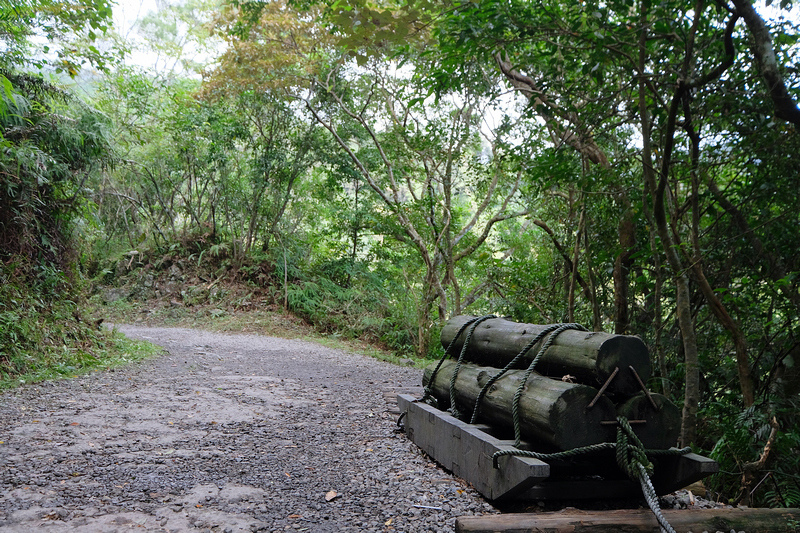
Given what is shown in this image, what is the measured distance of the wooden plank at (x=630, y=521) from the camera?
8.30ft

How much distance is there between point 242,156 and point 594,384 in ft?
51.7

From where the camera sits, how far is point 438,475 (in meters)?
3.66

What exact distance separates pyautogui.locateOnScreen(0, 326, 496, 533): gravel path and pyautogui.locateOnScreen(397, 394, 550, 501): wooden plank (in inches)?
3.9

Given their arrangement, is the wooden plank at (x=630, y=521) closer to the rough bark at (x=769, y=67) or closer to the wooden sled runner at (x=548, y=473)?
the wooden sled runner at (x=548, y=473)

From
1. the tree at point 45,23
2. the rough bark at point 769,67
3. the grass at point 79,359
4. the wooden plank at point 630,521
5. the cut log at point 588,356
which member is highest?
the tree at point 45,23

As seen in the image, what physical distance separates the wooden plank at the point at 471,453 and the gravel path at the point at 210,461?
0.32 ft

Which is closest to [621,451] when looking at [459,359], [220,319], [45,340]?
[459,359]

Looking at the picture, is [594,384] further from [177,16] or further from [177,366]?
[177,16]

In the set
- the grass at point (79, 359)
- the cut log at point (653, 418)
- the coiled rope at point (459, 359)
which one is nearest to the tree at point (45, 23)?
the grass at point (79, 359)

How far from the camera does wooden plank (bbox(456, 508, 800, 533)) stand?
99.7 inches

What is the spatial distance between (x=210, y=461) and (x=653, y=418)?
2960mm

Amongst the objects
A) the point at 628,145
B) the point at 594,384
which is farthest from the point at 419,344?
the point at 594,384

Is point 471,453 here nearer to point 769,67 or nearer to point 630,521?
point 630,521

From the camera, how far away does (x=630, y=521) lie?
264 cm
